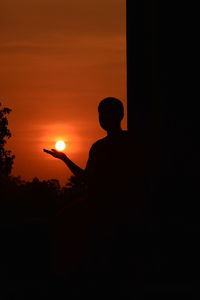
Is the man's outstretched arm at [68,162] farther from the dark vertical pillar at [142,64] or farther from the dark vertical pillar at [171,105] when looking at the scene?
the dark vertical pillar at [142,64]

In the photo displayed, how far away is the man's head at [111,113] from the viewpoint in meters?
4.72

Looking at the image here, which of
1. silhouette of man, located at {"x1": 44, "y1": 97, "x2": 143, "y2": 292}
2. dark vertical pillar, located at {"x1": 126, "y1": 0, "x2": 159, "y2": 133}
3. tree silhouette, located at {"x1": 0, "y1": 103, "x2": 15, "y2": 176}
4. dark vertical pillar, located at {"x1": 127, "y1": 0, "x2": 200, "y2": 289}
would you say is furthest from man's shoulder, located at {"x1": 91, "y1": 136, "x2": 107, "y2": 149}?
tree silhouette, located at {"x1": 0, "y1": 103, "x2": 15, "y2": 176}

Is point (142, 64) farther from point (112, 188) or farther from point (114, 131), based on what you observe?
point (112, 188)

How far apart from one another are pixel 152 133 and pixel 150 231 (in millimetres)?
1334

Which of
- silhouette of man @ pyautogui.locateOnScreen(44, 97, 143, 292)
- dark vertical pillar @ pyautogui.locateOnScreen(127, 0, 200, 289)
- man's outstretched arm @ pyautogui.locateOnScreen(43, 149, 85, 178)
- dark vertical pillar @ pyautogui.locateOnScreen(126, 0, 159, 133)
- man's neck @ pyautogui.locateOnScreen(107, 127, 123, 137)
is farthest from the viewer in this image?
dark vertical pillar @ pyautogui.locateOnScreen(126, 0, 159, 133)

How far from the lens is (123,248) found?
4.69 m

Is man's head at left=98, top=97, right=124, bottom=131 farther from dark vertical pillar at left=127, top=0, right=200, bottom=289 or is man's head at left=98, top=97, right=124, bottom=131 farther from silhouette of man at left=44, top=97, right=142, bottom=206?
dark vertical pillar at left=127, top=0, right=200, bottom=289

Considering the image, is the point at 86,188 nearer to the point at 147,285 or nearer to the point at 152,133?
the point at 147,285

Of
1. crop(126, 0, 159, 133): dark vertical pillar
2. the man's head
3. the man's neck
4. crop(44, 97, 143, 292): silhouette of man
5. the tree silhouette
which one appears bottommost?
crop(44, 97, 143, 292): silhouette of man

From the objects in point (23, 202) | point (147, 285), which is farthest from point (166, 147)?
point (23, 202)

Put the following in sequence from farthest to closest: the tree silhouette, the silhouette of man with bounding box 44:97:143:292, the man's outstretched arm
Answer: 1. the tree silhouette
2. the man's outstretched arm
3. the silhouette of man with bounding box 44:97:143:292

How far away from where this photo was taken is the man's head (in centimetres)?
472

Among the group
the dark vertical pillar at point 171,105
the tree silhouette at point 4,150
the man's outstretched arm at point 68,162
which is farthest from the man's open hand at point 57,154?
the tree silhouette at point 4,150

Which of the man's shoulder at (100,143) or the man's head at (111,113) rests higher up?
the man's head at (111,113)
